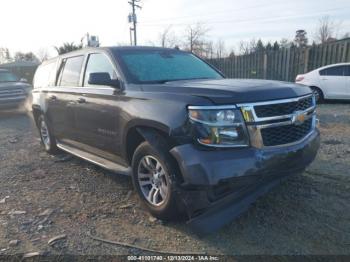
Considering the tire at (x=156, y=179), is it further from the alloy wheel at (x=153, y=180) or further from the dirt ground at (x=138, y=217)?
the dirt ground at (x=138, y=217)

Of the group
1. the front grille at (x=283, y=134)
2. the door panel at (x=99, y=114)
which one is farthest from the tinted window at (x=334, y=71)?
the door panel at (x=99, y=114)

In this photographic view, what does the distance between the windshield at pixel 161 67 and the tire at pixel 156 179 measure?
3.18 feet

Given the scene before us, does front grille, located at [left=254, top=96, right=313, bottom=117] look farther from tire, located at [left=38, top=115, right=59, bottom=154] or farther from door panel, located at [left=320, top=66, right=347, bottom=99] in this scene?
door panel, located at [left=320, top=66, right=347, bottom=99]

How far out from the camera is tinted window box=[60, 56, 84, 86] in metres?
5.21

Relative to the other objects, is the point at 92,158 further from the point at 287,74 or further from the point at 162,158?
the point at 287,74

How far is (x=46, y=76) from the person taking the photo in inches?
263

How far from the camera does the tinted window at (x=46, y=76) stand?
6.24 m

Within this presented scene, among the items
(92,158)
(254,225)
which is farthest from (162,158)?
(92,158)

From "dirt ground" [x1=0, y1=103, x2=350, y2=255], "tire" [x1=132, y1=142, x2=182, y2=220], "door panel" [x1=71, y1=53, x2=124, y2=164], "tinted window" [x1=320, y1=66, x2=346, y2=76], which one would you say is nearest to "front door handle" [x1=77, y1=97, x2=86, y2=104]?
"door panel" [x1=71, y1=53, x2=124, y2=164]

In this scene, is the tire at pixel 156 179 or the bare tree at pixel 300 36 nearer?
the tire at pixel 156 179

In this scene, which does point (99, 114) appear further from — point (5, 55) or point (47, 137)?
point (5, 55)

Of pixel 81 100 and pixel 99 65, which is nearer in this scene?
pixel 99 65

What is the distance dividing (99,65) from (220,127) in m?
2.32

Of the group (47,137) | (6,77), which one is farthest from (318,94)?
(6,77)
